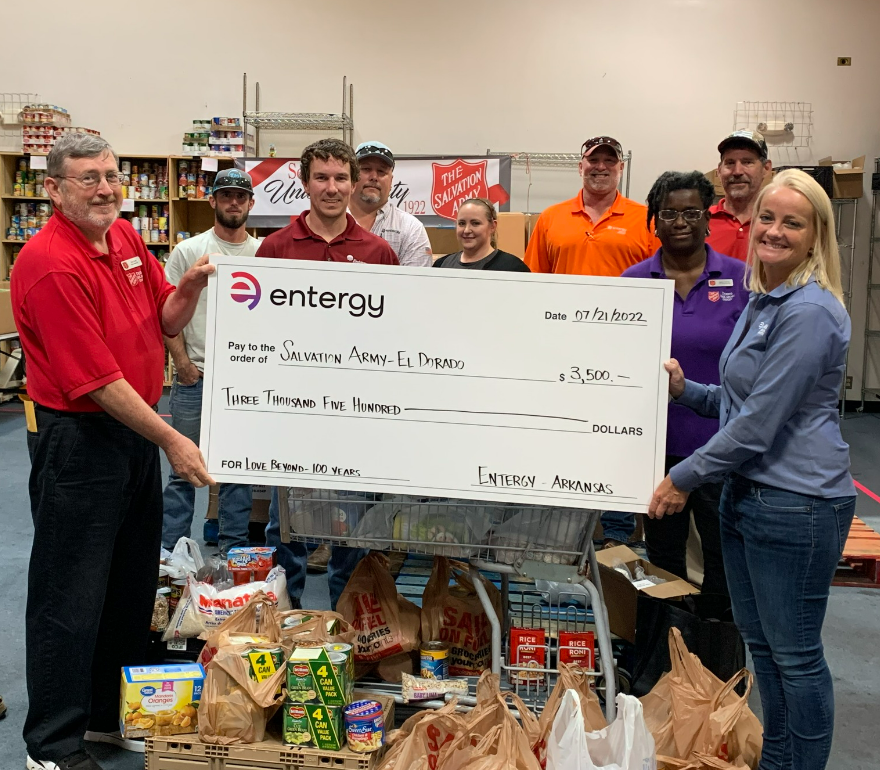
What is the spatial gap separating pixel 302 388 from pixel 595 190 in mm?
2185

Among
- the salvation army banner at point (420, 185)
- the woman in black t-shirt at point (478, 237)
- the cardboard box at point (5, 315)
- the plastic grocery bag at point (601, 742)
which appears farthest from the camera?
the salvation army banner at point (420, 185)

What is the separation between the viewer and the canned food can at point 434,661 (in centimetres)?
234

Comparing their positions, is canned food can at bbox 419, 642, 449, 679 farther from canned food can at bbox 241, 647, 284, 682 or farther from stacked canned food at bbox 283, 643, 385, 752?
canned food can at bbox 241, 647, 284, 682

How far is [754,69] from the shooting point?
8133 millimetres

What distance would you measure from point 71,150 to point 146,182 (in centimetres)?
682

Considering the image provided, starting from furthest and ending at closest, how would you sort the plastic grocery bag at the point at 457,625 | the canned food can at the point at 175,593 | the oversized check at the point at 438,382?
1. the canned food can at the point at 175,593
2. the plastic grocery bag at the point at 457,625
3. the oversized check at the point at 438,382

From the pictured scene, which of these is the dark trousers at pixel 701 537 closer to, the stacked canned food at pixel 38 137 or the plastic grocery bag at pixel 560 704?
the plastic grocery bag at pixel 560 704

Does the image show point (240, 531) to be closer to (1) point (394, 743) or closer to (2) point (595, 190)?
(1) point (394, 743)

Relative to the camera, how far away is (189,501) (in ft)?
12.2

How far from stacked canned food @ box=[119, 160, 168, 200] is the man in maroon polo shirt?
243 inches

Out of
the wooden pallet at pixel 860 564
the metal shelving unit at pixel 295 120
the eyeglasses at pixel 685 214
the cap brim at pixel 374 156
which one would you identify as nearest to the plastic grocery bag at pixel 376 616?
the eyeglasses at pixel 685 214

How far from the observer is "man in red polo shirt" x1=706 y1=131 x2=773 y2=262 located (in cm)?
327

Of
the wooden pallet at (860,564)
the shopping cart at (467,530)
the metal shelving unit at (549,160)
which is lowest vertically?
the wooden pallet at (860,564)

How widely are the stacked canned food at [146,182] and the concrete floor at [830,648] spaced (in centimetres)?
409
